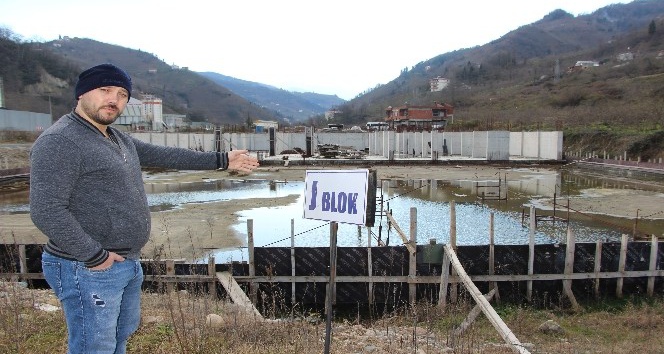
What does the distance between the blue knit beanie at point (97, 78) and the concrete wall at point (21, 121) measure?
62.7 meters

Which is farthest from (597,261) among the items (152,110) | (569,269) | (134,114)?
(152,110)

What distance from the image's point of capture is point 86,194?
2539 mm

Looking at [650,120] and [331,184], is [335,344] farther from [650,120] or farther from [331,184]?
[650,120]

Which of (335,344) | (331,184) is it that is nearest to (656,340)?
→ (335,344)

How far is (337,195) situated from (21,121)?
70724mm

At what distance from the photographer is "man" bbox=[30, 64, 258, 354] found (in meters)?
2.37

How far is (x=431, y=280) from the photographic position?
1041 centimetres

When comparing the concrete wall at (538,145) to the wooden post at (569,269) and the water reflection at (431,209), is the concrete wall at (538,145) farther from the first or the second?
the wooden post at (569,269)

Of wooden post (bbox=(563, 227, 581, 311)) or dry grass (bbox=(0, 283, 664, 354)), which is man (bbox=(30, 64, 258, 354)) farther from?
wooden post (bbox=(563, 227, 581, 311))

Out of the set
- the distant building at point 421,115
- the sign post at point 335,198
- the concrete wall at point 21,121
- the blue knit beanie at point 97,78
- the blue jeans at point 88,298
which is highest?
the distant building at point 421,115

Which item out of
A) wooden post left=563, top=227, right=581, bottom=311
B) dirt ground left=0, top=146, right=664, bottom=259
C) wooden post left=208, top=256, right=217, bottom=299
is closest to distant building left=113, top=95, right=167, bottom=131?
dirt ground left=0, top=146, right=664, bottom=259

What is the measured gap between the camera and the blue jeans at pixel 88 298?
2.56m

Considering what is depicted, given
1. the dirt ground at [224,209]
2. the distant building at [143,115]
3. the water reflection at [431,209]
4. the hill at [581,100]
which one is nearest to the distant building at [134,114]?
the distant building at [143,115]

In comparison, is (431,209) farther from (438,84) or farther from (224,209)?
(438,84)
